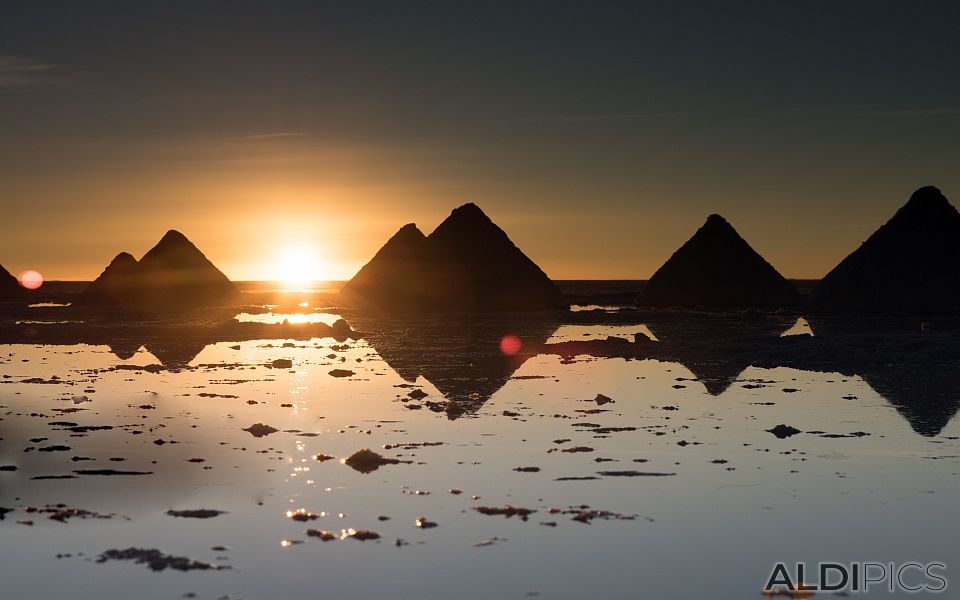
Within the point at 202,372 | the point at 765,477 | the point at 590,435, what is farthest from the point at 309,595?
the point at 202,372

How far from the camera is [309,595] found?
255 inches

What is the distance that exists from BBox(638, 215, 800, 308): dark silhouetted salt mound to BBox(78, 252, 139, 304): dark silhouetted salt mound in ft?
140

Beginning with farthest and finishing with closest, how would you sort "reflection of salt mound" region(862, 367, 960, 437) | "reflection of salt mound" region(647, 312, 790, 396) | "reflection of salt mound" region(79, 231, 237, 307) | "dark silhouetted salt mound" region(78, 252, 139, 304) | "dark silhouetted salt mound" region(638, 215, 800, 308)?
"reflection of salt mound" region(79, 231, 237, 307), "dark silhouetted salt mound" region(78, 252, 139, 304), "dark silhouetted salt mound" region(638, 215, 800, 308), "reflection of salt mound" region(647, 312, 790, 396), "reflection of salt mound" region(862, 367, 960, 437)

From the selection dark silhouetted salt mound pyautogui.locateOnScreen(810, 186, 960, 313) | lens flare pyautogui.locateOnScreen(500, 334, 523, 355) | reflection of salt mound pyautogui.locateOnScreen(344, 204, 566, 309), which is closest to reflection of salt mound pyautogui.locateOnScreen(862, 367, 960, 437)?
lens flare pyautogui.locateOnScreen(500, 334, 523, 355)

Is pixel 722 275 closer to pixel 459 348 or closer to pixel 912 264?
pixel 912 264

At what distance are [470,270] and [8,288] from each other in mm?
55557

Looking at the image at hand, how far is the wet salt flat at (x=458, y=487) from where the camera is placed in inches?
277

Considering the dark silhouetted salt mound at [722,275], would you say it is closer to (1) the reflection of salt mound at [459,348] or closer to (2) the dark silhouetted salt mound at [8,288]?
(1) the reflection of salt mound at [459,348]

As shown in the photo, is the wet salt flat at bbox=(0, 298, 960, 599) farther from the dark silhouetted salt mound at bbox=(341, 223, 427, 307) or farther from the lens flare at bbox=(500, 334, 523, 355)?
the dark silhouetted salt mound at bbox=(341, 223, 427, 307)

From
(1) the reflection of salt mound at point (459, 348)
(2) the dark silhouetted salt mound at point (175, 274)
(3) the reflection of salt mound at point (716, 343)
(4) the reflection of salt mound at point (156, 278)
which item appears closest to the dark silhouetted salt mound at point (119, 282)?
(4) the reflection of salt mound at point (156, 278)

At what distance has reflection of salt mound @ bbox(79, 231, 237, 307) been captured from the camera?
77188mm

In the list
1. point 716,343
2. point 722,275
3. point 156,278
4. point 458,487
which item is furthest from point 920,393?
point 156,278

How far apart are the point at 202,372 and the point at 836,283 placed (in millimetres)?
43695

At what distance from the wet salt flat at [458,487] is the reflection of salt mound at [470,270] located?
45.8 m
